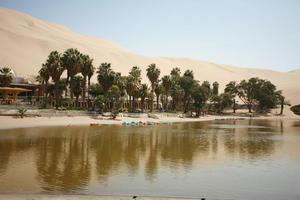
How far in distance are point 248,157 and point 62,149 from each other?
593 inches

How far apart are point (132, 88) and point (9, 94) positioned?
82.2ft

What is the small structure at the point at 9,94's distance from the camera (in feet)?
221

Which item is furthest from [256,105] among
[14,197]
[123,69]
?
[14,197]

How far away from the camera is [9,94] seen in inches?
2840

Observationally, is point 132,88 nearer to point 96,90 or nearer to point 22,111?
point 96,90

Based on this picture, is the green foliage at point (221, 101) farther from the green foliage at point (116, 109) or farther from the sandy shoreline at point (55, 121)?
the green foliage at point (116, 109)

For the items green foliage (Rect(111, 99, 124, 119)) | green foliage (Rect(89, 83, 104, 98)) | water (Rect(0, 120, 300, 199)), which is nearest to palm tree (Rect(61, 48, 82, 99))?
green foliage (Rect(111, 99, 124, 119))

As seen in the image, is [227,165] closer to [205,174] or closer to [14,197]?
[205,174]

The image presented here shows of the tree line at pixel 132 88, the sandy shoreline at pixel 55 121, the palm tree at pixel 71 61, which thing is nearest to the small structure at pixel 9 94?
the tree line at pixel 132 88

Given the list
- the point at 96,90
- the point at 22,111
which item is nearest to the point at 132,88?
the point at 96,90

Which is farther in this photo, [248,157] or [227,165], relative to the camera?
[248,157]

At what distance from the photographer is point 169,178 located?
67.0 ft

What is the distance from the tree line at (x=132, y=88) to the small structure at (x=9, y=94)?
5.35m

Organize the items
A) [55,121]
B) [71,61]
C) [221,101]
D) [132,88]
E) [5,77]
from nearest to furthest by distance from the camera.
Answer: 1. [55,121]
2. [71,61]
3. [5,77]
4. [132,88]
5. [221,101]
